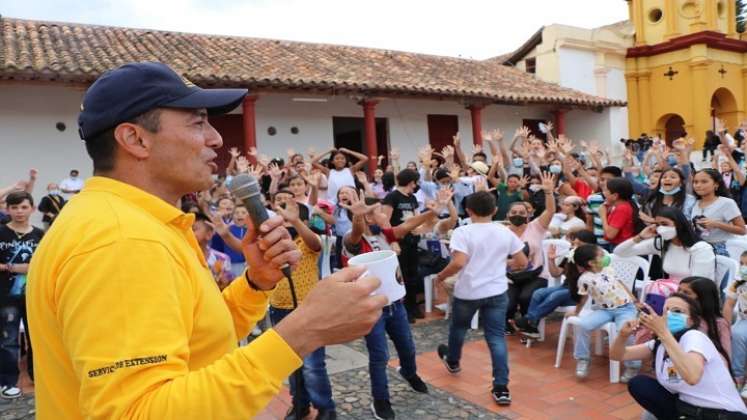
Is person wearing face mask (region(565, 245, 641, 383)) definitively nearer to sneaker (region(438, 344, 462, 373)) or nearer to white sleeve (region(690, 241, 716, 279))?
white sleeve (region(690, 241, 716, 279))

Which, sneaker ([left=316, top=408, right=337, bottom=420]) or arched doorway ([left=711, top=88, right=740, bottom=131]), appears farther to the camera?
arched doorway ([left=711, top=88, right=740, bottom=131])

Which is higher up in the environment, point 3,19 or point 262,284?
point 3,19

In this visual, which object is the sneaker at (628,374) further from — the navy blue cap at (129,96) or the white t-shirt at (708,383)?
the navy blue cap at (129,96)

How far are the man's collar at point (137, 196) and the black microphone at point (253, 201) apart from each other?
1.22ft

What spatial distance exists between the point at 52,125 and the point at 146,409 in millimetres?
12040

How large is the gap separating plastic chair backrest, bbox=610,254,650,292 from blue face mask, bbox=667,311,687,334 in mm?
2086

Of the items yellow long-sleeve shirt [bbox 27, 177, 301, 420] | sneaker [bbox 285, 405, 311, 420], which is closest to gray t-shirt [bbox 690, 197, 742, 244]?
sneaker [bbox 285, 405, 311, 420]

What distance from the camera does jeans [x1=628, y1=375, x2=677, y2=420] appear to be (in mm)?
3289

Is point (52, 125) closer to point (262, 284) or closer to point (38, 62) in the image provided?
point (38, 62)

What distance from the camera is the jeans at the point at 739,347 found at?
4102 mm

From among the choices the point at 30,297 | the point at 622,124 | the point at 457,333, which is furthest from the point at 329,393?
the point at 622,124

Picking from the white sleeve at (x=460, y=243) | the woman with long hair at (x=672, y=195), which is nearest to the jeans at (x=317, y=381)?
the white sleeve at (x=460, y=243)

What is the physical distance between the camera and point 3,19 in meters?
12.6

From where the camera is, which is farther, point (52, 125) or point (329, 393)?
point (52, 125)
